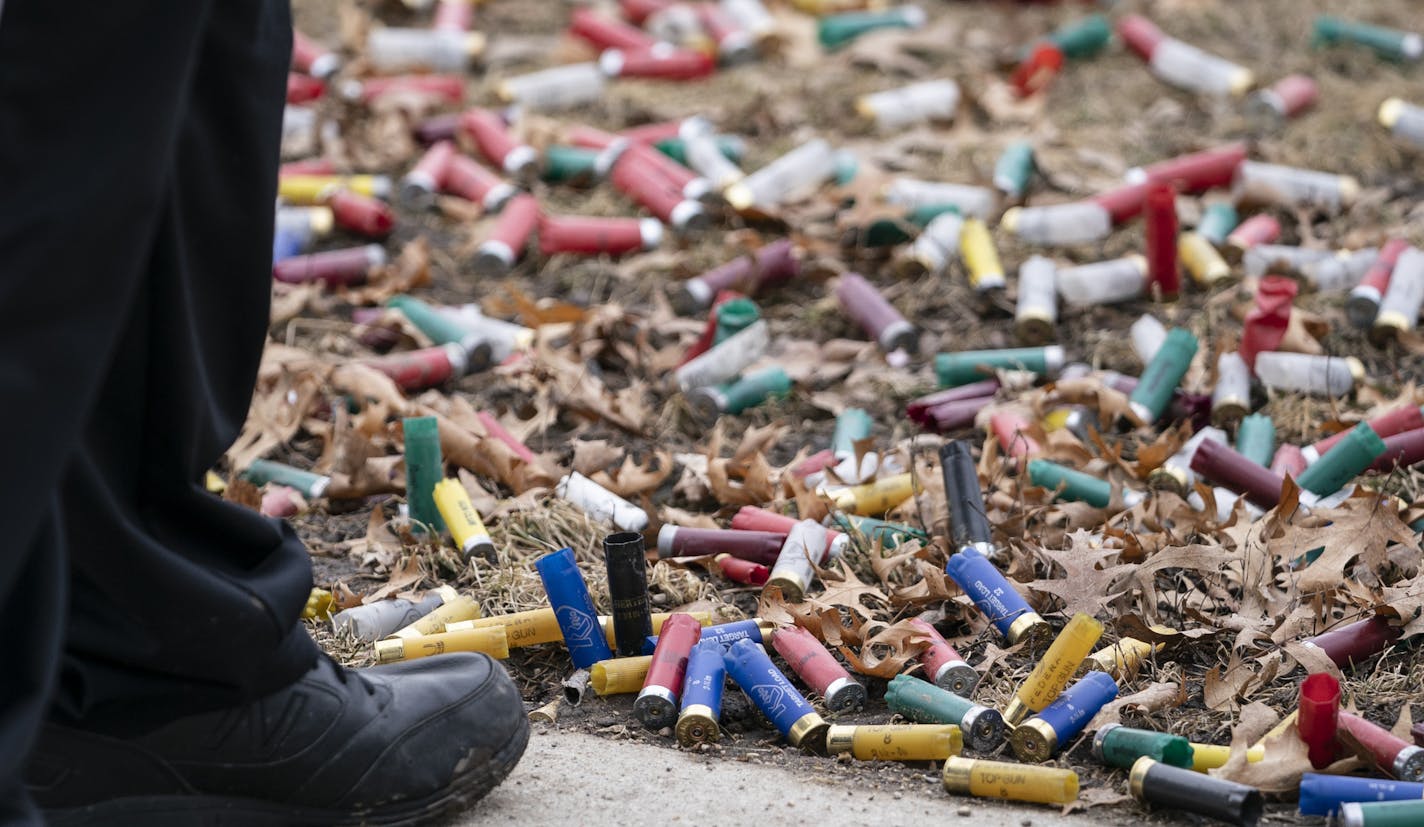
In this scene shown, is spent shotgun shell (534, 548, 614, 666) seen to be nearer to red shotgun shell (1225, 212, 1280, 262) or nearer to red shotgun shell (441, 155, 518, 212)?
red shotgun shell (1225, 212, 1280, 262)

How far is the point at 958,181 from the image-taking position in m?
6.74

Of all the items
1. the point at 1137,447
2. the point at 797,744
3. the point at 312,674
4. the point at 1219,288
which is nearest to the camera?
the point at 312,674

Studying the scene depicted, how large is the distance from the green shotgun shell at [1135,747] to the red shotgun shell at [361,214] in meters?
4.30

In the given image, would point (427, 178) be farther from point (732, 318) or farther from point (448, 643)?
point (448, 643)

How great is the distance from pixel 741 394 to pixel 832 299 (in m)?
0.91

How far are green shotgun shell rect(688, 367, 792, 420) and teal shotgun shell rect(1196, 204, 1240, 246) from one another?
1.97m

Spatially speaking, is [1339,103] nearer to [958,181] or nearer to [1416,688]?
[958,181]

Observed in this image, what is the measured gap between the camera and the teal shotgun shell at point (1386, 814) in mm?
2600

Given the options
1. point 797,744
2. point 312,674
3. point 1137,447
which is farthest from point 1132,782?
point 1137,447

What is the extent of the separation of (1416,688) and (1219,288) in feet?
8.53

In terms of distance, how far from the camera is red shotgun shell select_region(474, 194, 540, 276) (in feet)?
20.3

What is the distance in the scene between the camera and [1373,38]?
8172mm

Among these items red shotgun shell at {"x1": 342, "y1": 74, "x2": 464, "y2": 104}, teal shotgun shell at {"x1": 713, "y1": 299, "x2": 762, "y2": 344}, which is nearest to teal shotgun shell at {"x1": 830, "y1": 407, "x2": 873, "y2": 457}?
teal shotgun shell at {"x1": 713, "y1": 299, "x2": 762, "y2": 344}

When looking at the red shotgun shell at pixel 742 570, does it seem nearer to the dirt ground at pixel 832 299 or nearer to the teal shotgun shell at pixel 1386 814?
the dirt ground at pixel 832 299
